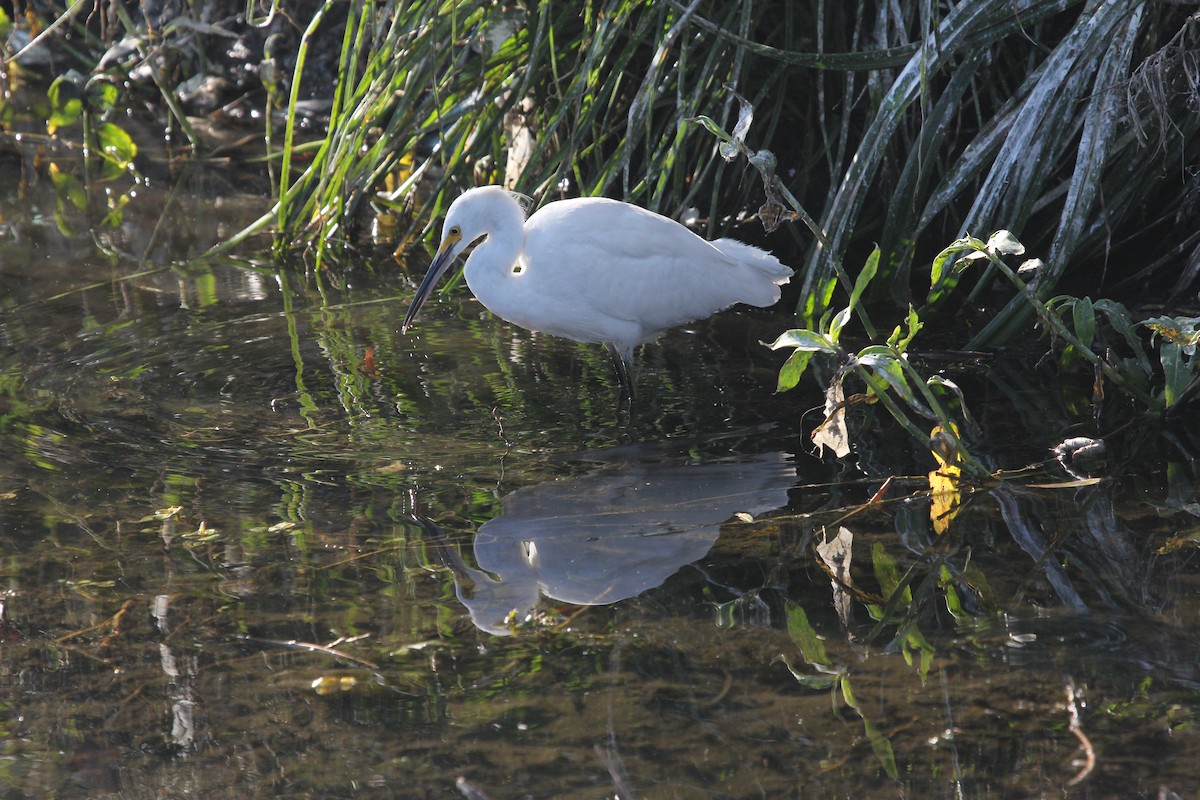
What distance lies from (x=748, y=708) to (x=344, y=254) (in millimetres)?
3930

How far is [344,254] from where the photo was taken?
5.70 m

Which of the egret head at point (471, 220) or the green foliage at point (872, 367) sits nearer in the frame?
the green foliage at point (872, 367)

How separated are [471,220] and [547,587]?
1.63 metres

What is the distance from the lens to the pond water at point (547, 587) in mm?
2104

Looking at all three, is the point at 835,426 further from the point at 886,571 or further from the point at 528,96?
the point at 528,96

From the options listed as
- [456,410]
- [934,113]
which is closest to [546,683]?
[456,410]

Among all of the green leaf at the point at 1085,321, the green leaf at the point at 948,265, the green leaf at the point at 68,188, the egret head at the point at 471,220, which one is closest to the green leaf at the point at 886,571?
the green leaf at the point at 948,265

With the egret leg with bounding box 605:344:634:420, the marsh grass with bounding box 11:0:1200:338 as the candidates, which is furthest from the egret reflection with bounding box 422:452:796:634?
the marsh grass with bounding box 11:0:1200:338

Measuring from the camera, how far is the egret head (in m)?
4.00

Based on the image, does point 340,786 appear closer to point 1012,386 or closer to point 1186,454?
point 1186,454

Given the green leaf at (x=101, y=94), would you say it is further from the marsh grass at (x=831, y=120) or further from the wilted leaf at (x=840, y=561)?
the wilted leaf at (x=840, y=561)

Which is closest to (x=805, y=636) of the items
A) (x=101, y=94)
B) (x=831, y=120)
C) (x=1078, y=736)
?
(x=1078, y=736)

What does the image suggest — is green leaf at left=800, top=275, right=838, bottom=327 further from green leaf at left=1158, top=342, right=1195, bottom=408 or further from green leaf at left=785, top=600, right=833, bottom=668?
green leaf at left=785, top=600, right=833, bottom=668

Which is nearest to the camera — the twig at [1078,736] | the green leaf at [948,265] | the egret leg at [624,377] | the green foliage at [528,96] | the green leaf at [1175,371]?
the twig at [1078,736]
